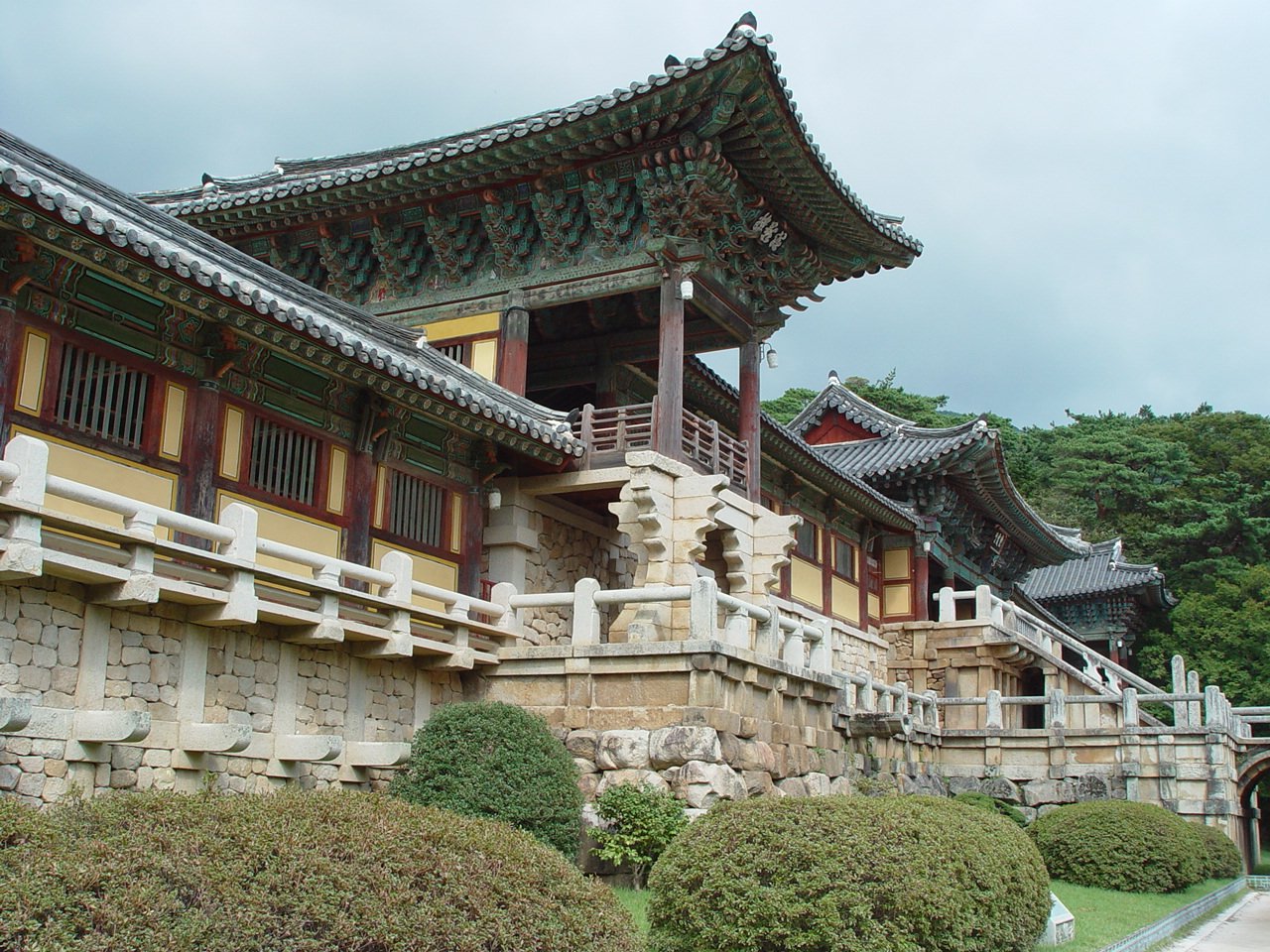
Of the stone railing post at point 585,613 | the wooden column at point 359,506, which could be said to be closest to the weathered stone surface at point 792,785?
the stone railing post at point 585,613

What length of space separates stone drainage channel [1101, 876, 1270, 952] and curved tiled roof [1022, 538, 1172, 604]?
23147mm

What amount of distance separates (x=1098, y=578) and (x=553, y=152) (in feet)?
110

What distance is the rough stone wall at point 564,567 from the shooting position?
792 inches

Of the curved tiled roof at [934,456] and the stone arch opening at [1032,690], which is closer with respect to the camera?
the curved tiled roof at [934,456]

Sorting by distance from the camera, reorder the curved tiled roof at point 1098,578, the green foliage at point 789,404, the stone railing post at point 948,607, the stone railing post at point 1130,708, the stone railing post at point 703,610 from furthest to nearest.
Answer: the green foliage at point 789,404
the curved tiled roof at point 1098,578
the stone railing post at point 948,607
the stone railing post at point 1130,708
the stone railing post at point 703,610

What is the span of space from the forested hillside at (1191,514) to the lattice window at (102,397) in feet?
121

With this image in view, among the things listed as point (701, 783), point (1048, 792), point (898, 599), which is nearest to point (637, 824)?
point (701, 783)

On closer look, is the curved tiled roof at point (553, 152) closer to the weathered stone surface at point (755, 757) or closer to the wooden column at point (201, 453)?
the wooden column at point (201, 453)

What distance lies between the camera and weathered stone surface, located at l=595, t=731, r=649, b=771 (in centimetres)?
1531

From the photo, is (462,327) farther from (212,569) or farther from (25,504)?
(25,504)

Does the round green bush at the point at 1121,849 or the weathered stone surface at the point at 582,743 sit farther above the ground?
the weathered stone surface at the point at 582,743

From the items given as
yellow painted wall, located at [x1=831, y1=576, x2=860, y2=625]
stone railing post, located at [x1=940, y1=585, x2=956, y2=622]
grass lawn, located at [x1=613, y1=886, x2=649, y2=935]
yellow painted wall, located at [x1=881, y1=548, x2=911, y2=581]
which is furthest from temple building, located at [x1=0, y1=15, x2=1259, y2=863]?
yellow painted wall, located at [x1=881, y1=548, x2=911, y2=581]

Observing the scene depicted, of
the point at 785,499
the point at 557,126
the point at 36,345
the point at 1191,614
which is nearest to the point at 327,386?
the point at 36,345

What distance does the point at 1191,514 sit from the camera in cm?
5259
